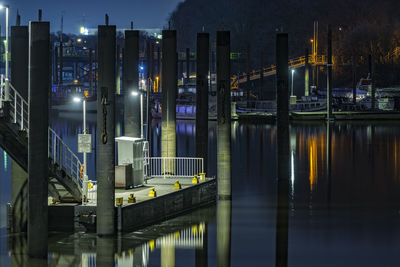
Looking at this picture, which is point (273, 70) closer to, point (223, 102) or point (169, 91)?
point (169, 91)

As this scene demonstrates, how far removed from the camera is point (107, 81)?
23.6m

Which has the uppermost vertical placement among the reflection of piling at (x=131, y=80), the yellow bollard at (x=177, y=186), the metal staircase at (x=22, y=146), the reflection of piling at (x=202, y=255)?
the reflection of piling at (x=131, y=80)

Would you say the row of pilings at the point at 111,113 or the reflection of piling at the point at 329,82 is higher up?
the reflection of piling at the point at 329,82

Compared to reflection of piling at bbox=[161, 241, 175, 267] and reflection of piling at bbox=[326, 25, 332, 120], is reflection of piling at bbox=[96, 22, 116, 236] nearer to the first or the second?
reflection of piling at bbox=[161, 241, 175, 267]

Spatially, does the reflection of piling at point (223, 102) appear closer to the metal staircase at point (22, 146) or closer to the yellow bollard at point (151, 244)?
the yellow bollard at point (151, 244)

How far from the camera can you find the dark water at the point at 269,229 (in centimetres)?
2378

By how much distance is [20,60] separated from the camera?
25109mm

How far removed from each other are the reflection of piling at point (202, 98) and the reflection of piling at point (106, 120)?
10924mm

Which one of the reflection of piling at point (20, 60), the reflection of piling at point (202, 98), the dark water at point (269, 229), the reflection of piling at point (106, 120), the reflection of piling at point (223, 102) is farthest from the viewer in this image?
the reflection of piling at point (202, 98)

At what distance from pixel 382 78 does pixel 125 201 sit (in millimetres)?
101799

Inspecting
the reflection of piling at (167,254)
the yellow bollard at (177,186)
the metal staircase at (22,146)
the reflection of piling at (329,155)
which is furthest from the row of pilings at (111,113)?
A: the reflection of piling at (329,155)

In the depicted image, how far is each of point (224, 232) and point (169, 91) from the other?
8.36 metres

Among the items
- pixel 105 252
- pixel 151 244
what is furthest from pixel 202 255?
pixel 105 252

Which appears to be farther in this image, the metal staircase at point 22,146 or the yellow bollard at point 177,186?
the yellow bollard at point 177,186
